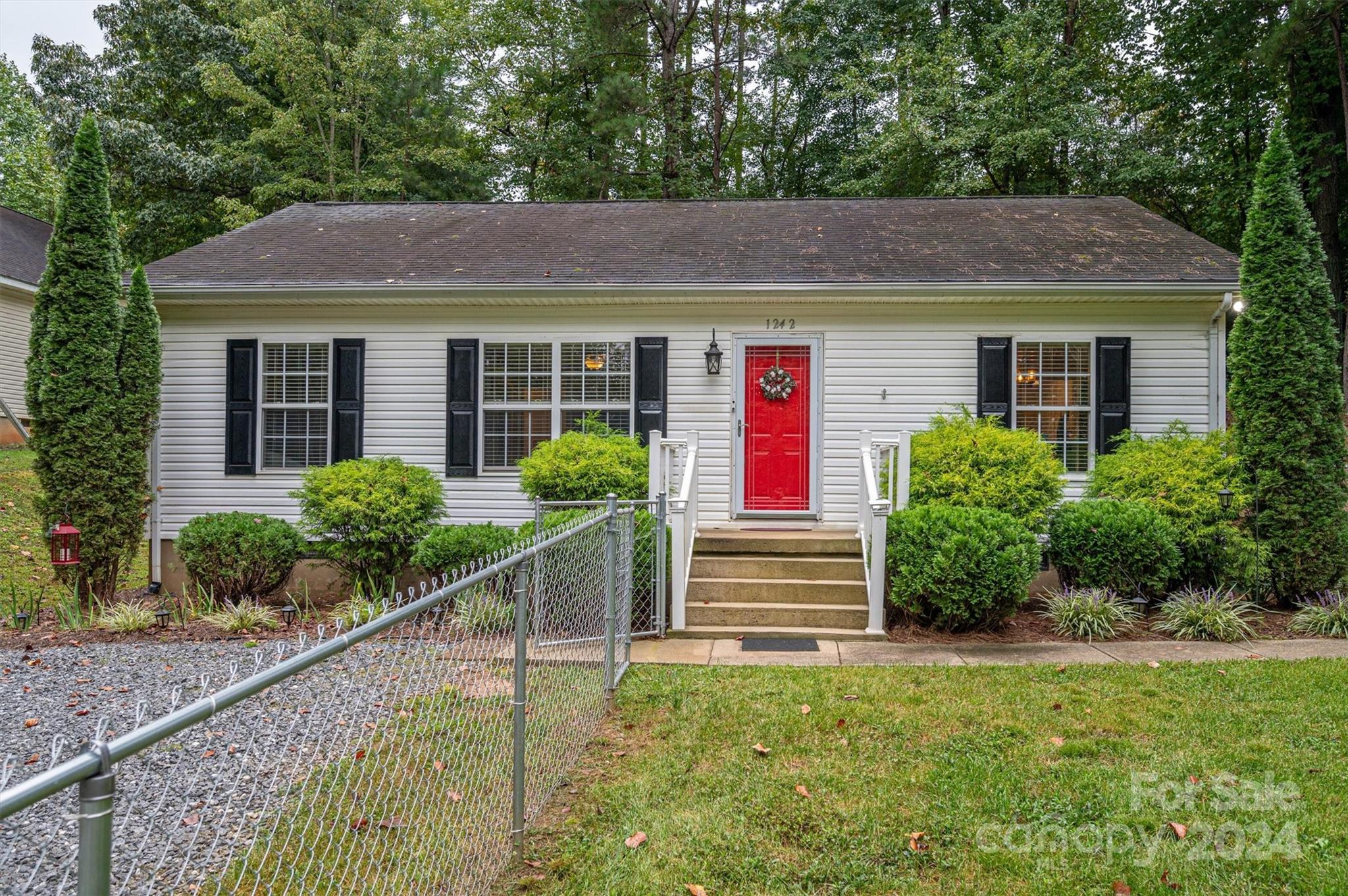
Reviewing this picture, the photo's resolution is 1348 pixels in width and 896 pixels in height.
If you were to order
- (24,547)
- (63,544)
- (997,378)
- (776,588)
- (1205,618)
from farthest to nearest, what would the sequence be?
(24,547) < (997,378) < (63,544) < (776,588) < (1205,618)

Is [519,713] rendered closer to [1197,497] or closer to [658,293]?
[658,293]

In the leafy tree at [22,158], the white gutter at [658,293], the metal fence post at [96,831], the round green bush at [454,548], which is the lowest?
the round green bush at [454,548]

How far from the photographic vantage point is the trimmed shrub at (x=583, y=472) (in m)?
7.13

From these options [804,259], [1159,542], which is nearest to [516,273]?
[804,259]

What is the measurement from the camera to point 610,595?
14.4ft

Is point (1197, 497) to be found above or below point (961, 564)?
above

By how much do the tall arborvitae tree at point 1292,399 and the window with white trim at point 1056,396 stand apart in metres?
1.53

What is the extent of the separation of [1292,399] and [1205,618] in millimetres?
2304

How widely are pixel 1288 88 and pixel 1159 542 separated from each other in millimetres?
12467

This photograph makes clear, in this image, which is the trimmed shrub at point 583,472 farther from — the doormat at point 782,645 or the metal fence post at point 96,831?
the metal fence post at point 96,831

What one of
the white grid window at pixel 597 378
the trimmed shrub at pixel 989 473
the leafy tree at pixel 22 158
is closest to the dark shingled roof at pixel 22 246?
the leafy tree at pixel 22 158

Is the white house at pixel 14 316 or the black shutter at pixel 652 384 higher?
the white house at pixel 14 316

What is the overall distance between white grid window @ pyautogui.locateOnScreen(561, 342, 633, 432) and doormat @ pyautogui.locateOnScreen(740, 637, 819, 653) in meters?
3.24

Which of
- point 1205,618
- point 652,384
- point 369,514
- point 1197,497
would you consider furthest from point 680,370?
point 1205,618
